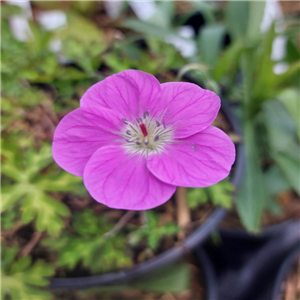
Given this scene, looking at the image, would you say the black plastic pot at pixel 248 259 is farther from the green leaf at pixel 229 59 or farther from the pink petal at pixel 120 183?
the pink petal at pixel 120 183

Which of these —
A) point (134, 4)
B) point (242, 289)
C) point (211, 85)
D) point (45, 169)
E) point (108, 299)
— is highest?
point (134, 4)

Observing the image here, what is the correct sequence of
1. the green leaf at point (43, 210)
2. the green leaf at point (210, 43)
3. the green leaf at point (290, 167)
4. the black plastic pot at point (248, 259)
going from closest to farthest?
the green leaf at point (43, 210), the green leaf at point (290, 167), the green leaf at point (210, 43), the black plastic pot at point (248, 259)

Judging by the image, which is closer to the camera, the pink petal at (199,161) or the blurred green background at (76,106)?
→ the pink petal at (199,161)

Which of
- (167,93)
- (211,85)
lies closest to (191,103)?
(167,93)

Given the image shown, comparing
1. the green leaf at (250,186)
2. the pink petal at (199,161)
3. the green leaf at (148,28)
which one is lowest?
the green leaf at (250,186)

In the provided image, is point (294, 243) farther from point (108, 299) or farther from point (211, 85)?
point (211, 85)

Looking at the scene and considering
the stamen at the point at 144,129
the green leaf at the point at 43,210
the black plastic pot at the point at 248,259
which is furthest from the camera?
the black plastic pot at the point at 248,259

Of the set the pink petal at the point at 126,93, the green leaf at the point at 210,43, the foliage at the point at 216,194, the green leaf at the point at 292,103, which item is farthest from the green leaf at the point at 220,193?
the green leaf at the point at 210,43
